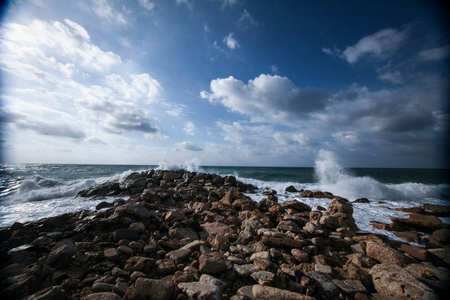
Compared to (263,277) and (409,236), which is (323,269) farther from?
(409,236)

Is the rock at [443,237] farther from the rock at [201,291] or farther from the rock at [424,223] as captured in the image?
the rock at [201,291]

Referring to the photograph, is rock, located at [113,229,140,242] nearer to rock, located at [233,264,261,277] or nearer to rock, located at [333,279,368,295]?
rock, located at [233,264,261,277]

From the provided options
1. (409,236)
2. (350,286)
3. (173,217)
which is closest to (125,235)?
(173,217)

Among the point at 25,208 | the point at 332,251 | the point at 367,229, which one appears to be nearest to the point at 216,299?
the point at 332,251

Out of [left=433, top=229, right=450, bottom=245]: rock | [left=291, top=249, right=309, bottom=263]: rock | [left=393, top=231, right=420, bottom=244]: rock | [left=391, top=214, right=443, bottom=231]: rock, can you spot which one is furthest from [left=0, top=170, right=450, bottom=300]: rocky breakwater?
[left=391, top=214, right=443, bottom=231]: rock

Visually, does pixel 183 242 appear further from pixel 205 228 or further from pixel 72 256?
pixel 72 256

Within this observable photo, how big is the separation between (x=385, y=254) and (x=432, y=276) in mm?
680

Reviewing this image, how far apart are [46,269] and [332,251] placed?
5.62 m

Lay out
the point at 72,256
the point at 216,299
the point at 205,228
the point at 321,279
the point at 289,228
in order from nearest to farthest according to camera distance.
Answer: the point at 216,299, the point at 321,279, the point at 72,256, the point at 289,228, the point at 205,228

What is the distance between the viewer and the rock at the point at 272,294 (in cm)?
235

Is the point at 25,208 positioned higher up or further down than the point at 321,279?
further down

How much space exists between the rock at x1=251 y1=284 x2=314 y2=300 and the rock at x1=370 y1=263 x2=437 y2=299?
156cm

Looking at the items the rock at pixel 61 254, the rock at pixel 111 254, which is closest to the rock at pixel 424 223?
the rock at pixel 111 254

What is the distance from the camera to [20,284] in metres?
2.32
